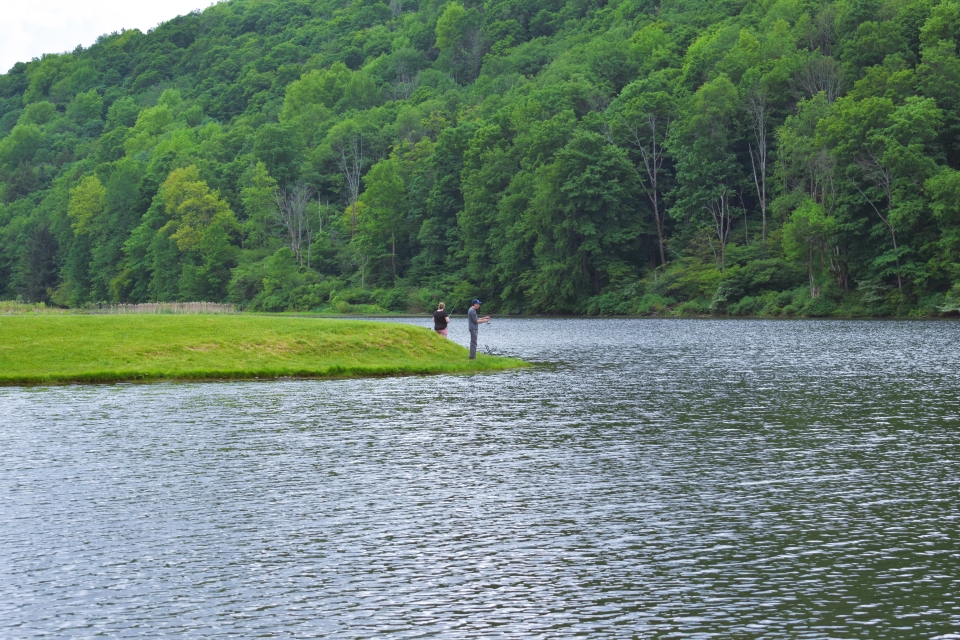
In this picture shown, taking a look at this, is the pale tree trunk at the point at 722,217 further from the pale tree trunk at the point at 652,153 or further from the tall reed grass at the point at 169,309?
the tall reed grass at the point at 169,309

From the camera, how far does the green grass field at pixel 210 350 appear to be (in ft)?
134

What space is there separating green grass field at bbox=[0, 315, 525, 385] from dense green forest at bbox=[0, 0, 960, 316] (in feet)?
186

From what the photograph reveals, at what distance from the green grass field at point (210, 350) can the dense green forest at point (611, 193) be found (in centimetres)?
5669

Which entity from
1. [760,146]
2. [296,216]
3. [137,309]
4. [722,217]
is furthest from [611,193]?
[296,216]

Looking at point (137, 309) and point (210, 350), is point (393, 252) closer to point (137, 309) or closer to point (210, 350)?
point (137, 309)

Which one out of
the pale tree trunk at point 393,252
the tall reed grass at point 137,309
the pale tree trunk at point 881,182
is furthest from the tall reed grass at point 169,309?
the pale tree trunk at point 881,182

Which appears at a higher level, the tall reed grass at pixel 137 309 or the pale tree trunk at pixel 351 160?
the pale tree trunk at pixel 351 160

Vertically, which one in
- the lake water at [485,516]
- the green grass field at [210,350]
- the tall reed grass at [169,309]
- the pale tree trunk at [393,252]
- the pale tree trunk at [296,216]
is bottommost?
the lake water at [485,516]

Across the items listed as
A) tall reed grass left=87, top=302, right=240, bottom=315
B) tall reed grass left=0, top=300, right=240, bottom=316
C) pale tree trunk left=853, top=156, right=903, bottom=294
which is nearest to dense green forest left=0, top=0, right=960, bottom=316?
pale tree trunk left=853, top=156, right=903, bottom=294

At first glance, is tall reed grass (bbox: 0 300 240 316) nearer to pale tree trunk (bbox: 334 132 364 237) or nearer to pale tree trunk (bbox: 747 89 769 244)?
pale tree trunk (bbox: 747 89 769 244)

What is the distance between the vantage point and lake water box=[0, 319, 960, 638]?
12.2 metres

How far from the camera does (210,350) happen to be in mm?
43875

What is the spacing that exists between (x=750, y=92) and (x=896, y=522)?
107464 millimetres

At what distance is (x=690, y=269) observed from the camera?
376 ft
